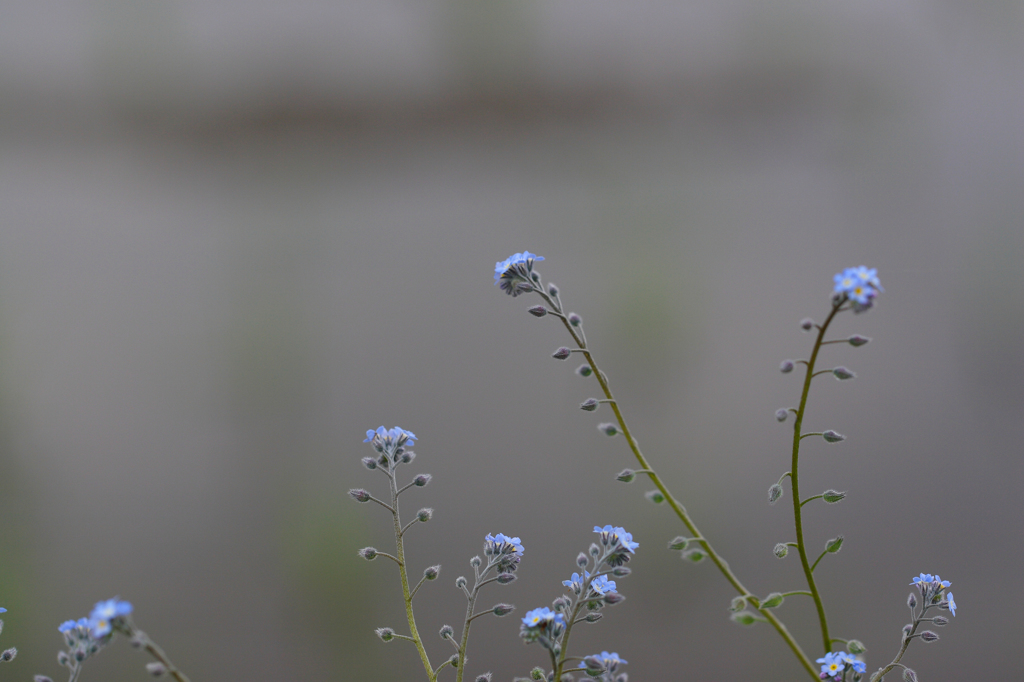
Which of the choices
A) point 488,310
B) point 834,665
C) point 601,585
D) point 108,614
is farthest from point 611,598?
point 488,310

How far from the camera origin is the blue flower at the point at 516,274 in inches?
15.0

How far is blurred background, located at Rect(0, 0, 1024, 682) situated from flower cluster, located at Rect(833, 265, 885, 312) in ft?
3.05

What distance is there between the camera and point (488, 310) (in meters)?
1.25

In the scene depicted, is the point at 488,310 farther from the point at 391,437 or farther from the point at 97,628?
the point at 97,628

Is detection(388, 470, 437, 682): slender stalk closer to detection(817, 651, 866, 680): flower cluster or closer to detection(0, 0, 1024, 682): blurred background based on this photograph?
detection(817, 651, 866, 680): flower cluster

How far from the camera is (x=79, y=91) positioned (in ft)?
3.82

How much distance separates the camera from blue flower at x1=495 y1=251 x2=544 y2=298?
381 mm

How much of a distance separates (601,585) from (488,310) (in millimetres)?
911

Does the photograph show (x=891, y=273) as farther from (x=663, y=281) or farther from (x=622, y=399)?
(x=622, y=399)

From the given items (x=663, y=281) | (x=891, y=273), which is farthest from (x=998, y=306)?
(x=663, y=281)

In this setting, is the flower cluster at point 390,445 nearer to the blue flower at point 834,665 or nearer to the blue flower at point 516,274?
the blue flower at point 516,274

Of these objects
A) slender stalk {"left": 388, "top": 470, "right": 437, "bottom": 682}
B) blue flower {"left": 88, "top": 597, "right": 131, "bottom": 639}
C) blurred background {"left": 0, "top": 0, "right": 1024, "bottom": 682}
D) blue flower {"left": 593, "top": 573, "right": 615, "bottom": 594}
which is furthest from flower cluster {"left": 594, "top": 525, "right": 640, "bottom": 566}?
blurred background {"left": 0, "top": 0, "right": 1024, "bottom": 682}

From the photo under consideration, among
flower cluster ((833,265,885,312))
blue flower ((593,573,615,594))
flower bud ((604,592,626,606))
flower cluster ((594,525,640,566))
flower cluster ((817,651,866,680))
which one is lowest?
flower cluster ((817,651,866,680))

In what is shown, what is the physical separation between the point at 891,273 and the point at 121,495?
1553 millimetres
